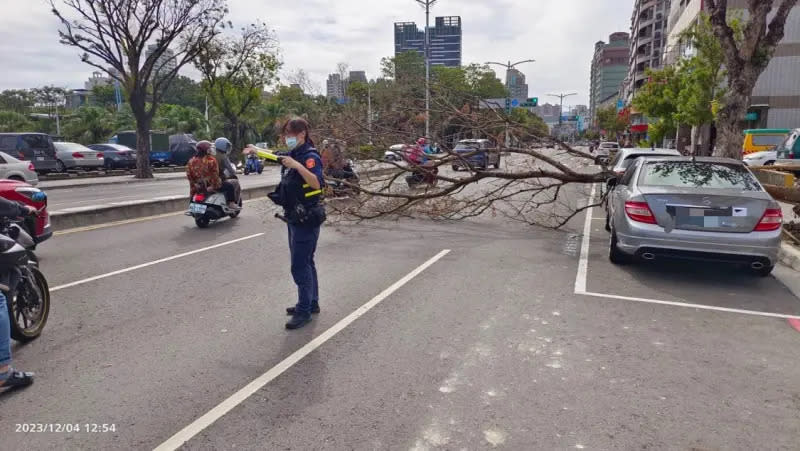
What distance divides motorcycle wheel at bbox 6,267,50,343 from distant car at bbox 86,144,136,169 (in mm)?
28858

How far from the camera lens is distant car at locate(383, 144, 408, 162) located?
1103 cm

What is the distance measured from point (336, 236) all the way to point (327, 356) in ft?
18.8

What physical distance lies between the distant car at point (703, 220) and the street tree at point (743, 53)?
6.45m

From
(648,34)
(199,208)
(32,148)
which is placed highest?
(648,34)

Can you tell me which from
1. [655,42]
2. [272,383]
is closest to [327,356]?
[272,383]

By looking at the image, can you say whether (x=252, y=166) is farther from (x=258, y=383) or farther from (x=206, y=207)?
(x=258, y=383)

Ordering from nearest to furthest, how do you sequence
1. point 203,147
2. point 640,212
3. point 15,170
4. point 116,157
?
point 640,212
point 203,147
point 15,170
point 116,157

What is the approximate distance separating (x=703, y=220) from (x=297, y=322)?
4731mm

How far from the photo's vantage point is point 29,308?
15.4 feet

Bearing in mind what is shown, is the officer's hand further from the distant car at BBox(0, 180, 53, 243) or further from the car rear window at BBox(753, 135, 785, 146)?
the car rear window at BBox(753, 135, 785, 146)

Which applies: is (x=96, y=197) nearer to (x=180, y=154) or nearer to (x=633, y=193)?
(x=633, y=193)

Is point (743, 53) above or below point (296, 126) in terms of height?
above

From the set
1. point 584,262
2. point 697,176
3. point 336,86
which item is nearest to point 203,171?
point 584,262

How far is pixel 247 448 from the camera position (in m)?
3.09
